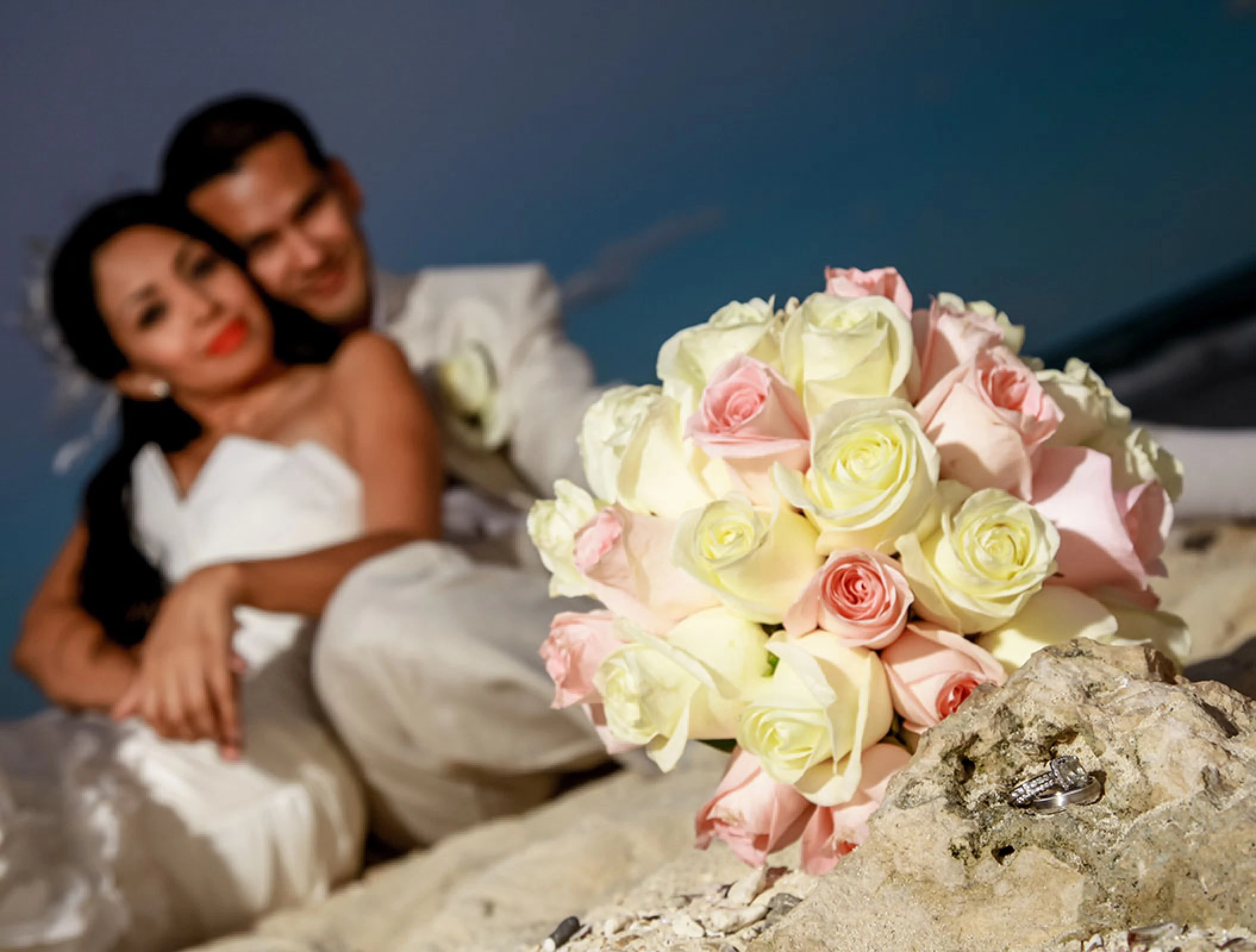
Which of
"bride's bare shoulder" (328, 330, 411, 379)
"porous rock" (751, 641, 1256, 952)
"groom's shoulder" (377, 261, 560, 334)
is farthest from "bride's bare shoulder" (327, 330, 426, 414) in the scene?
"porous rock" (751, 641, 1256, 952)

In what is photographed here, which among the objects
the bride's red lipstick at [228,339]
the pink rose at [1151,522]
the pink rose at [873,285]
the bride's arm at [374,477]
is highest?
the pink rose at [873,285]

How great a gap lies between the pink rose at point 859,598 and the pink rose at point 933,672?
0.07ft

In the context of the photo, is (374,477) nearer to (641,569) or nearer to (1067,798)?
(641,569)

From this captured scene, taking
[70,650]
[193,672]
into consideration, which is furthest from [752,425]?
[70,650]

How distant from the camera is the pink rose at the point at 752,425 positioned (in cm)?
58

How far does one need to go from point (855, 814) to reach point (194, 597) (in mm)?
1001

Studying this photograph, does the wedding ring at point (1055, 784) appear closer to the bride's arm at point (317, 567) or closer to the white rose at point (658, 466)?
the white rose at point (658, 466)

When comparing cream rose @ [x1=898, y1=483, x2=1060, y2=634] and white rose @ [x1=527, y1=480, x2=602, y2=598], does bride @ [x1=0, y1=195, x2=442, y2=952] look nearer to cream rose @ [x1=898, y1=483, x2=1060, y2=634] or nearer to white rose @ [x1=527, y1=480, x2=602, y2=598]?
white rose @ [x1=527, y1=480, x2=602, y2=598]

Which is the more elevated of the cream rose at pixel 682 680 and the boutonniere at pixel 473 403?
the cream rose at pixel 682 680

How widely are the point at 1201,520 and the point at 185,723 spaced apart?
1.28m

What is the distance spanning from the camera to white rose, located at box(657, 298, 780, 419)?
631 millimetres

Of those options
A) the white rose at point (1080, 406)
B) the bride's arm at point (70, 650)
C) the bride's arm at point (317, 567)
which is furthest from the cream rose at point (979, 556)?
the bride's arm at point (70, 650)

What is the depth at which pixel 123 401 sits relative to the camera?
76.2 inches

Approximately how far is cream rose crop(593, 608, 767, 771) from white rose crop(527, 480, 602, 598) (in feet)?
0.30
